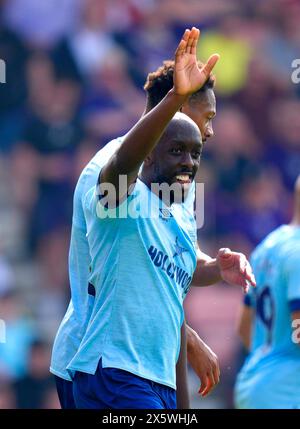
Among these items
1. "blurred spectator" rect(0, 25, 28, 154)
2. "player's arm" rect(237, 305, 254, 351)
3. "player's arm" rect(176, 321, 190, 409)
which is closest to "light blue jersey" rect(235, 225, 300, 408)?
"player's arm" rect(237, 305, 254, 351)

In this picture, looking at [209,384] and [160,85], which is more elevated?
[160,85]

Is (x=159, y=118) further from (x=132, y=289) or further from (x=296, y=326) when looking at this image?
(x=296, y=326)

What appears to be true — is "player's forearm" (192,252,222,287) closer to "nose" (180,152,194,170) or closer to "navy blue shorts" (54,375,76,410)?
"nose" (180,152,194,170)

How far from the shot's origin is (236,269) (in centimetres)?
491

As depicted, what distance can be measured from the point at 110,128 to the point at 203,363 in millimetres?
5820

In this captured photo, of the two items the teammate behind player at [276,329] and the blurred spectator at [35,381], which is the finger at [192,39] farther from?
the blurred spectator at [35,381]

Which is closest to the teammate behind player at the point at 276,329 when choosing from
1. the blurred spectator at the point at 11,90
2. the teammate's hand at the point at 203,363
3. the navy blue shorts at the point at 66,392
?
the teammate's hand at the point at 203,363

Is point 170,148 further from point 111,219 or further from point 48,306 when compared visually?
point 48,306

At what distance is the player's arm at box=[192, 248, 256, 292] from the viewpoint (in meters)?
4.82

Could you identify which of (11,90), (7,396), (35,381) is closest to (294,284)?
(35,381)

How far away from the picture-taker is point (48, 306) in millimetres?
10234

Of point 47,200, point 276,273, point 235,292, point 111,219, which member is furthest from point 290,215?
point 111,219
